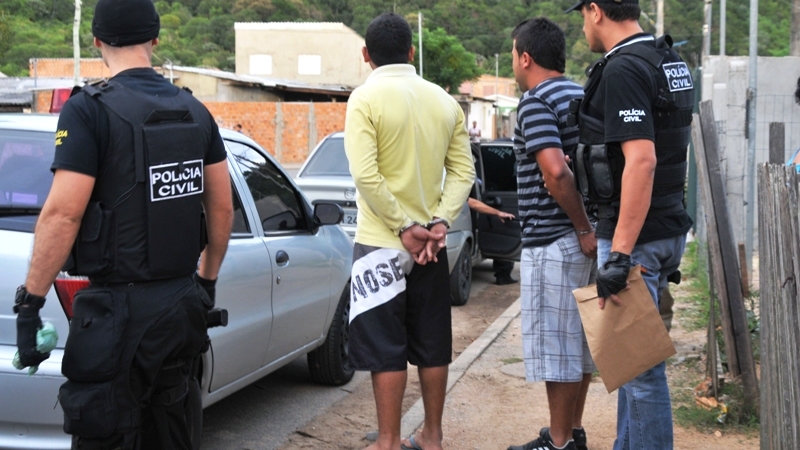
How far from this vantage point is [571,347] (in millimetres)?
3938

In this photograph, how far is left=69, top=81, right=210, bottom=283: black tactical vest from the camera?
2.84 metres

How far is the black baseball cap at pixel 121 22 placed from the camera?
117 inches

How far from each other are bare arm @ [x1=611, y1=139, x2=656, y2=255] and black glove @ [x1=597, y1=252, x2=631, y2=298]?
3 centimetres

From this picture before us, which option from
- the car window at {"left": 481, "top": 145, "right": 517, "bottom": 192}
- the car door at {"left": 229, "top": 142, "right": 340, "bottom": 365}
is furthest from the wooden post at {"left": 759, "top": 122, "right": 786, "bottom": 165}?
the car window at {"left": 481, "top": 145, "right": 517, "bottom": 192}

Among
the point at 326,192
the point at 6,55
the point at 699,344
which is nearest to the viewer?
the point at 699,344

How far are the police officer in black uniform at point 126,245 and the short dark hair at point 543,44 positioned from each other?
1.65 meters

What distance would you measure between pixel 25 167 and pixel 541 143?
2325mm

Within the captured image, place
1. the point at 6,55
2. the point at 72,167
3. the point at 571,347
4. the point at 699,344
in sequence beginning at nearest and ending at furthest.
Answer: the point at 72,167, the point at 571,347, the point at 699,344, the point at 6,55

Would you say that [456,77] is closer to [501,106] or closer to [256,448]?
[501,106]

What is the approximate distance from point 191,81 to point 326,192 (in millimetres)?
34151

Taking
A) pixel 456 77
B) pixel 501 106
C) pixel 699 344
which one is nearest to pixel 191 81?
pixel 456 77

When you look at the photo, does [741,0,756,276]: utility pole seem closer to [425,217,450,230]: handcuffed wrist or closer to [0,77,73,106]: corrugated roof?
[425,217,450,230]: handcuffed wrist

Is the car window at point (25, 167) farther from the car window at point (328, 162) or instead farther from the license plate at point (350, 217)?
the car window at point (328, 162)

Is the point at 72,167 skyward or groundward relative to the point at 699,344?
skyward
